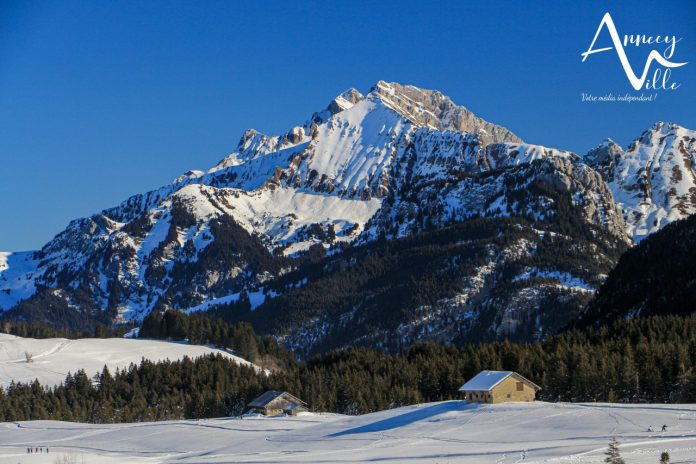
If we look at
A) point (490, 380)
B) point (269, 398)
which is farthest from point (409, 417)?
point (269, 398)

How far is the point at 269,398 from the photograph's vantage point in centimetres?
19262

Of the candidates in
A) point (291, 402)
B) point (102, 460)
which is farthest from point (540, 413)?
point (291, 402)

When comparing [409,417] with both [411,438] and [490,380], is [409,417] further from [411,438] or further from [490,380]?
[411,438]

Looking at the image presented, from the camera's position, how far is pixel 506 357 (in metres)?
191

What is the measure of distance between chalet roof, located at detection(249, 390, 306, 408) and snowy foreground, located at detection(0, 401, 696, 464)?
1789cm

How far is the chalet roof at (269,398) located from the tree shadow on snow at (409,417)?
40.9 meters

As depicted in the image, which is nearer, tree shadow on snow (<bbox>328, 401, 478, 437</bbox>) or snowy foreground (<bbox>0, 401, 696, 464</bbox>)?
snowy foreground (<bbox>0, 401, 696, 464</bbox>)

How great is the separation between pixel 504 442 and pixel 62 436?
255 feet

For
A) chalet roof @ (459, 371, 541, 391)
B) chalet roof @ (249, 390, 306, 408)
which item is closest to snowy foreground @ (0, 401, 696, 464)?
chalet roof @ (459, 371, 541, 391)

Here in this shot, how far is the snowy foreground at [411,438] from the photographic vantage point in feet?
345

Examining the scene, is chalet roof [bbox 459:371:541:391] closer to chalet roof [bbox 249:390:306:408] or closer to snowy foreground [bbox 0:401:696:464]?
snowy foreground [bbox 0:401:696:464]

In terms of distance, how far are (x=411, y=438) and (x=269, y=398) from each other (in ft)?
230

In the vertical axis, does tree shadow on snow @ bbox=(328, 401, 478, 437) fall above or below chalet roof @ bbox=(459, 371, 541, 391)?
below

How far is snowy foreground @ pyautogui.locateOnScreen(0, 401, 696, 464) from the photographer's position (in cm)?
10512
